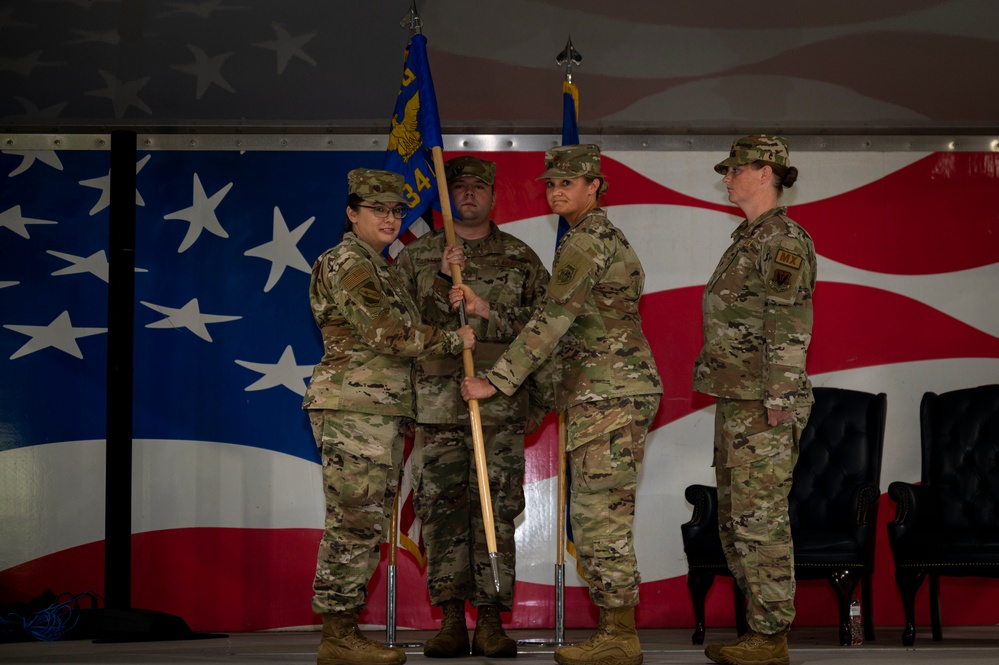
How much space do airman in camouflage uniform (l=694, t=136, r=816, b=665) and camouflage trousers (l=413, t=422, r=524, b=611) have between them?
89 cm

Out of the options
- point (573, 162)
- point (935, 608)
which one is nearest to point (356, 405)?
point (573, 162)

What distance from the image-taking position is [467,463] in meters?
4.45

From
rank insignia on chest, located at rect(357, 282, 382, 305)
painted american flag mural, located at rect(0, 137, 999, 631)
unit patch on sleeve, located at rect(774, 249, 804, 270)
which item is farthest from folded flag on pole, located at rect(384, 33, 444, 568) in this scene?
unit patch on sleeve, located at rect(774, 249, 804, 270)

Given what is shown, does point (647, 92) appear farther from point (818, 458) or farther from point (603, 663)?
point (603, 663)

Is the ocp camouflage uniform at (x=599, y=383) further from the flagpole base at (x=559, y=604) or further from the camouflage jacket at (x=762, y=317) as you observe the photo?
the flagpole base at (x=559, y=604)

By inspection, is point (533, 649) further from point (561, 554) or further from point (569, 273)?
point (569, 273)

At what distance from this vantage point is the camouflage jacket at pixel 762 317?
12.4 feet

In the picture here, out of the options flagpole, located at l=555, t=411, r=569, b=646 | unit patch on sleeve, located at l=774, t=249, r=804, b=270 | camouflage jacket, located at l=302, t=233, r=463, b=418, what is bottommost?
flagpole, located at l=555, t=411, r=569, b=646

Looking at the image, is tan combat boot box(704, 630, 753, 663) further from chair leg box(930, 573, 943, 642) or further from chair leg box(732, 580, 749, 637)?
chair leg box(930, 573, 943, 642)

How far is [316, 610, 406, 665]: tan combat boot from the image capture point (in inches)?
148

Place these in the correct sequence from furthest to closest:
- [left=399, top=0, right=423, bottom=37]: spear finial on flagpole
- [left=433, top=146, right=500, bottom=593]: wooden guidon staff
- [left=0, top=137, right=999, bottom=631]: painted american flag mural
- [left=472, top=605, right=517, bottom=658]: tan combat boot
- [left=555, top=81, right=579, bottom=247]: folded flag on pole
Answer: [left=0, top=137, right=999, bottom=631]: painted american flag mural < [left=555, top=81, right=579, bottom=247]: folded flag on pole < [left=399, top=0, right=423, bottom=37]: spear finial on flagpole < [left=472, top=605, right=517, bottom=658]: tan combat boot < [left=433, top=146, right=500, bottom=593]: wooden guidon staff

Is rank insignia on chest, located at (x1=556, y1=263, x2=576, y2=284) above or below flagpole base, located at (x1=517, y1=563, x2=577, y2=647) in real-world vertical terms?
above

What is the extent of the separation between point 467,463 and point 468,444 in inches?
3.3

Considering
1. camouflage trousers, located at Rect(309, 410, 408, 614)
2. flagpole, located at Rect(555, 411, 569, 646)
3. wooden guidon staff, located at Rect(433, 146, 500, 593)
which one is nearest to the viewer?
camouflage trousers, located at Rect(309, 410, 408, 614)
